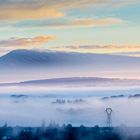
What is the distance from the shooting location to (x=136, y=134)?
19138 centimetres

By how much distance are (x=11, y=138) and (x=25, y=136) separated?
159 inches

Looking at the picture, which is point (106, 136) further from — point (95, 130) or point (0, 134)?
point (0, 134)

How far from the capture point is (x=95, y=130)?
651ft

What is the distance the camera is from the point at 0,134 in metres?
194

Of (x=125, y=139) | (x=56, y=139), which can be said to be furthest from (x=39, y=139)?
(x=125, y=139)

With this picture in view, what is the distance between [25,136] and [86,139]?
1361 cm

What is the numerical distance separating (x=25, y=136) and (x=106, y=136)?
18.1 metres

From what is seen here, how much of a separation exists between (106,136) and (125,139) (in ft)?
14.7

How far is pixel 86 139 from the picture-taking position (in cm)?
19500

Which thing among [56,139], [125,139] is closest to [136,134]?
[125,139]

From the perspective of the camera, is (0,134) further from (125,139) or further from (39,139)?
(125,139)

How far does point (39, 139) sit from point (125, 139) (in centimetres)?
1947

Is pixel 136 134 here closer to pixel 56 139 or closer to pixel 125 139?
pixel 125 139

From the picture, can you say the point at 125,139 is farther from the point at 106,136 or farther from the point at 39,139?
the point at 39,139
